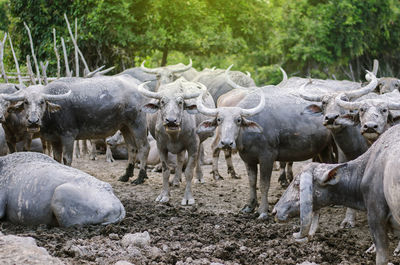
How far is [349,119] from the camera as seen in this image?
26.4ft

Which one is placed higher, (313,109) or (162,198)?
(313,109)

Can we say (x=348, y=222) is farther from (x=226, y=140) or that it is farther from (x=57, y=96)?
(x=57, y=96)

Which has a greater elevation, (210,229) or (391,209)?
(391,209)

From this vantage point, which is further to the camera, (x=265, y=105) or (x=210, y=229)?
(x=265, y=105)

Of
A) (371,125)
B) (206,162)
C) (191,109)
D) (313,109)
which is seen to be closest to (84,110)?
(191,109)

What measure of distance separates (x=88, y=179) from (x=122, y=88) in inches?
165

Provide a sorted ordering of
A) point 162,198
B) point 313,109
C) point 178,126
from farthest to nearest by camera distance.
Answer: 1. point 162,198
2. point 178,126
3. point 313,109

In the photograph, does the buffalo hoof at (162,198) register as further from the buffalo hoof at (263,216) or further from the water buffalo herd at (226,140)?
the buffalo hoof at (263,216)

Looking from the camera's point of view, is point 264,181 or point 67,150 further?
point 67,150

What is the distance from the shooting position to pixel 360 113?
776 cm

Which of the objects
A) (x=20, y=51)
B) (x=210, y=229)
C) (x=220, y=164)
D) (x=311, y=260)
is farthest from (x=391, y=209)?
(x=20, y=51)

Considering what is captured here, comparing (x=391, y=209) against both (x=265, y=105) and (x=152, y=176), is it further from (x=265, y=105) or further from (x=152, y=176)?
(x=152, y=176)

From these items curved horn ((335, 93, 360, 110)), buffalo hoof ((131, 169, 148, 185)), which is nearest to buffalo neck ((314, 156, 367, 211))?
curved horn ((335, 93, 360, 110))

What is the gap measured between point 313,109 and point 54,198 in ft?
12.6
